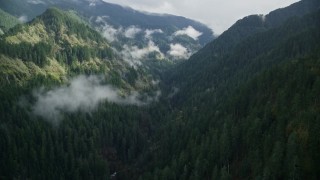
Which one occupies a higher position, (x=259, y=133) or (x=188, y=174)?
(x=259, y=133)

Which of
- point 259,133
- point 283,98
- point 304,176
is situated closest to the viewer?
point 304,176

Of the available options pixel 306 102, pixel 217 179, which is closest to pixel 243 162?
pixel 217 179

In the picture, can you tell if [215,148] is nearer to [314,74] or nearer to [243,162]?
[243,162]

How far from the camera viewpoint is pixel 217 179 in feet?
549

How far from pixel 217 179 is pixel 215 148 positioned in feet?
77.6

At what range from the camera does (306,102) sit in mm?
172375

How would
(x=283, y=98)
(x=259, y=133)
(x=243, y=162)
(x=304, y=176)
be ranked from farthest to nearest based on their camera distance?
(x=283, y=98) < (x=259, y=133) < (x=243, y=162) < (x=304, y=176)

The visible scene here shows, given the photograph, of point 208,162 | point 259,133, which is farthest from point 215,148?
point 259,133

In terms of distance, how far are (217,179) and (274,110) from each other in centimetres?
4297

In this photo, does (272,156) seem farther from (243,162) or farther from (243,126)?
(243,126)

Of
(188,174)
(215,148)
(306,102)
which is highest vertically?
(306,102)

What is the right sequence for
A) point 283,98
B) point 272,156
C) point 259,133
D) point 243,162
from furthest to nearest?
point 283,98
point 259,133
point 243,162
point 272,156

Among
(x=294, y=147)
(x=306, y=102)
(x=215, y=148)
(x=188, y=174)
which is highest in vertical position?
(x=306, y=102)

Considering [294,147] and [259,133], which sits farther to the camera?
[259,133]
